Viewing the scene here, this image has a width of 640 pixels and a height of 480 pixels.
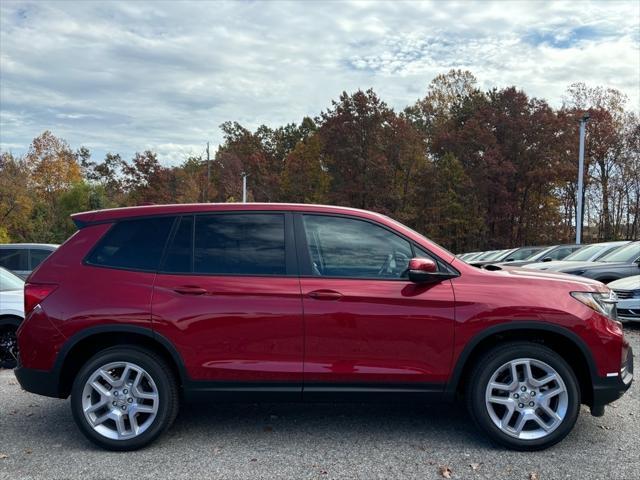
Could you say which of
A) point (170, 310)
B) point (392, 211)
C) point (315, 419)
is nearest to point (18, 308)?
point (170, 310)

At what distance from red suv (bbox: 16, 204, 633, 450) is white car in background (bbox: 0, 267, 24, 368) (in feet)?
9.58

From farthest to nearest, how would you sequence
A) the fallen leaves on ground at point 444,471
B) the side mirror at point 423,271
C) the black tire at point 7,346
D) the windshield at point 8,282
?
the windshield at point 8,282 < the black tire at point 7,346 < the side mirror at point 423,271 < the fallen leaves on ground at point 444,471

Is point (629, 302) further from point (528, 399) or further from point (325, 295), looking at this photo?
point (325, 295)


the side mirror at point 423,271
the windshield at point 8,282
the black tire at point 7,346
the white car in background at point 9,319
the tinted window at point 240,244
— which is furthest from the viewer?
the windshield at point 8,282

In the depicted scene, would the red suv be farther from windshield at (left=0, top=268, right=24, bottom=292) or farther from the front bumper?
windshield at (left=0, top=268, right=24, bottom=292)

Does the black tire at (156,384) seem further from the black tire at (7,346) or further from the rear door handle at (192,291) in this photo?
the black tire at (7,346)

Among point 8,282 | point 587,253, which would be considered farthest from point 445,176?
point 8,282

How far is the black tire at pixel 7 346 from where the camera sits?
6.95 m

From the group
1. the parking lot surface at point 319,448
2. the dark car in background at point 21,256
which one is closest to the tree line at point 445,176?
the dark car in background at point 21,256

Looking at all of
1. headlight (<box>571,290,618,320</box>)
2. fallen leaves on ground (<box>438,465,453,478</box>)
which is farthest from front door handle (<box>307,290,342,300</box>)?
headlight (<box>571,290,618,320</box>)

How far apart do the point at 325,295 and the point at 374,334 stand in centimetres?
45

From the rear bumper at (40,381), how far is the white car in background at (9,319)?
2.73 meters

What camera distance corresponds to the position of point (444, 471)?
3750mm

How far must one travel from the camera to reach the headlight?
163 inches
